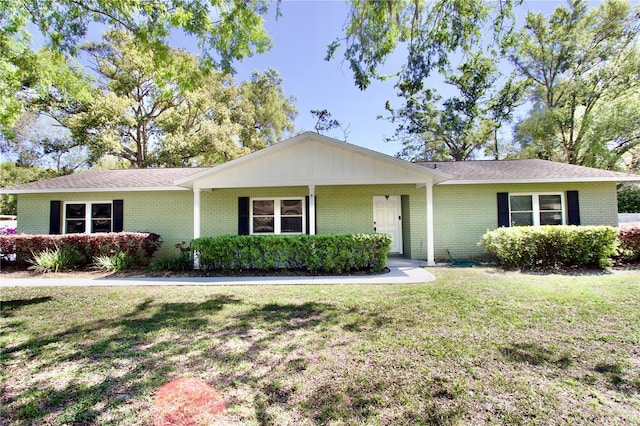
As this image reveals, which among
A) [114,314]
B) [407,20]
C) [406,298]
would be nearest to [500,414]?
[406,298]

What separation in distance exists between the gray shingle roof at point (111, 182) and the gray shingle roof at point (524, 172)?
10.6 meters

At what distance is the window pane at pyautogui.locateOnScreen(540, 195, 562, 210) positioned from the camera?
10484 millimetres

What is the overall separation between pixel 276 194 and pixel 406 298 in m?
6.81

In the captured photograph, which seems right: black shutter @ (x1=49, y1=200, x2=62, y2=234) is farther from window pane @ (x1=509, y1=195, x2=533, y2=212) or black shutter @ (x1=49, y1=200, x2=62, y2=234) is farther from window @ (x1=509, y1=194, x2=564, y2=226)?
window pane @ (x1=509, y1=195, x2=533, y2=212)

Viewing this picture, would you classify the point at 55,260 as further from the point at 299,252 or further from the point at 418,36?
the point at 418,36

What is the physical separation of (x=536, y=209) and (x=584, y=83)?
16426mm

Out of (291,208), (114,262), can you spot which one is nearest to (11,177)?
(114,262)

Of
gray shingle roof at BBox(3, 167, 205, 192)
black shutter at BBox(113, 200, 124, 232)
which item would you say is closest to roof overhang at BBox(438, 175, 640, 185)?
gray shingle roof at BBox(3, 167, 205, 192)

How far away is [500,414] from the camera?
7.97 feet

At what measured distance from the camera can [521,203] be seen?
10688mm

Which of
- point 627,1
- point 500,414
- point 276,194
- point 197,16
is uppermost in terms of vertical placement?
point 627,1

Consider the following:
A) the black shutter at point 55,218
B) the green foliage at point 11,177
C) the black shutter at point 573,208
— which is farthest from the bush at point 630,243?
the green foliage at point 11,177

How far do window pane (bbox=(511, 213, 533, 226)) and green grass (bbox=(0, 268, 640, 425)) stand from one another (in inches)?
188

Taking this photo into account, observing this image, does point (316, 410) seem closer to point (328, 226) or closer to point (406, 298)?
point (406, 298)
